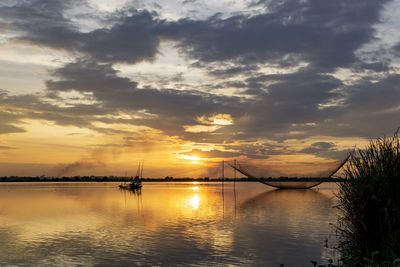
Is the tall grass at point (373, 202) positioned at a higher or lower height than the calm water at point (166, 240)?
higher

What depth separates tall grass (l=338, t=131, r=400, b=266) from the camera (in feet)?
63.2

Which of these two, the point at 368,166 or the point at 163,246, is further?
the point at 163,246

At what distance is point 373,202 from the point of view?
20000 mm

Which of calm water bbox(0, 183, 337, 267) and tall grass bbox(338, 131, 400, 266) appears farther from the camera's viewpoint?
calm water bbox(0, 183, 337, 267)

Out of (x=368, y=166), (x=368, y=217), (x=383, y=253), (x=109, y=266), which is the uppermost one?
(x=368, y=166)

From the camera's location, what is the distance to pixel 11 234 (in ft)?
127

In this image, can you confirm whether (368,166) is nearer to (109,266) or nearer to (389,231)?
(389,231)

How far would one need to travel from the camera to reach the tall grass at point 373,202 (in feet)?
63.2

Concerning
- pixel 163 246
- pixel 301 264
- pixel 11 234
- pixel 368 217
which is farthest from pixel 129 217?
pixel 368 217

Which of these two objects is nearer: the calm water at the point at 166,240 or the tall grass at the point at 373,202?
the tall grass at the point at 373,202

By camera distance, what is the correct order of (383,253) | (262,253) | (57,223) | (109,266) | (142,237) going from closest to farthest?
(383,253), (109,266), (262,253), (142,237), (57,223)

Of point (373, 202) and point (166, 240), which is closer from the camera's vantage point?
point (373, 202)

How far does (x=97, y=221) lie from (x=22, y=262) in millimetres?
22951

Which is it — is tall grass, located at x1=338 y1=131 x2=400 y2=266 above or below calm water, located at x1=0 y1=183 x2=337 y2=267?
above
